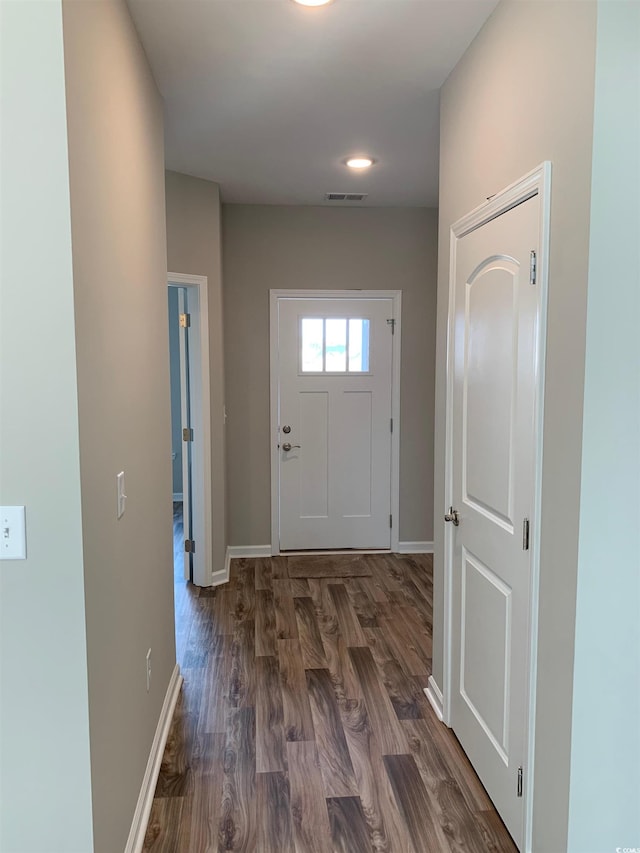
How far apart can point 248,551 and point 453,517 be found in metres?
2.61

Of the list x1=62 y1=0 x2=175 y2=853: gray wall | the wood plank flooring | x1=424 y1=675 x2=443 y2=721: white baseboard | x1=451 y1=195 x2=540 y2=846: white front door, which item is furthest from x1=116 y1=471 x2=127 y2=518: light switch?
x1=424 y1=675 x2=443 y2=721: white baseboard

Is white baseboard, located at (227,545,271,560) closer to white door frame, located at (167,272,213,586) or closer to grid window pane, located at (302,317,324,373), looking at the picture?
white door frame, located at (167,272,213,586)

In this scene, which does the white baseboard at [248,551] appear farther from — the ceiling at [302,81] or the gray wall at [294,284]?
the ceiling at [302,81]

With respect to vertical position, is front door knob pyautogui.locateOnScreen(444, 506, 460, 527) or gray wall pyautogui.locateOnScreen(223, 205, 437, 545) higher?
gray wall pyautogui.locateOnScreen(223, 205, 437, 545)

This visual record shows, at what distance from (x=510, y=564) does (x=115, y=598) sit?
1.17 meters

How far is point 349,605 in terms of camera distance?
376cm

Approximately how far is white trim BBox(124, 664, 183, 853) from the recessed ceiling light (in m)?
2.83

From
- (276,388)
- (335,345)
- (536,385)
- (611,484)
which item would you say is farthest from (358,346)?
(611,484)

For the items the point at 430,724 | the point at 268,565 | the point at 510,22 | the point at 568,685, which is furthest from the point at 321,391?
the point at 568,685

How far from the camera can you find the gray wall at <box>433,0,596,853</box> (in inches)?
56.1

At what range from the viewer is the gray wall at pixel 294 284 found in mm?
4473

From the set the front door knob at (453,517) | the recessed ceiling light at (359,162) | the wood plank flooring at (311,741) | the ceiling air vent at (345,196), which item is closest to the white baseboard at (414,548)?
the wood plank flooring at (311,741)

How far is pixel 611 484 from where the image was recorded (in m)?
1.42

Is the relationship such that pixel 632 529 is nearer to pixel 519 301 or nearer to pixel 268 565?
pixel 519 301
